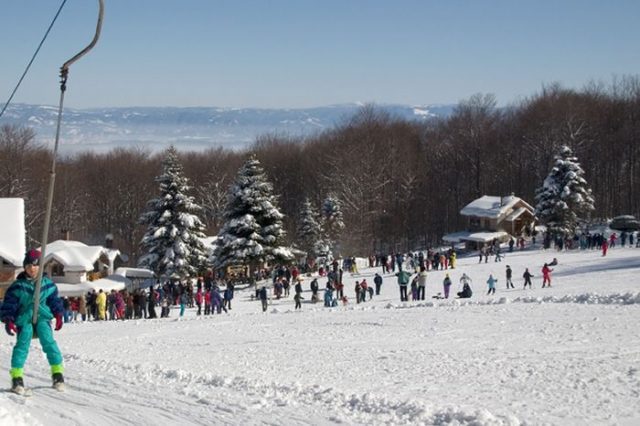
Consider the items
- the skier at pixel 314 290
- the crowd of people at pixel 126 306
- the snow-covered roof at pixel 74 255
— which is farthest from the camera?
the snow-covered roof at pixel 74 255

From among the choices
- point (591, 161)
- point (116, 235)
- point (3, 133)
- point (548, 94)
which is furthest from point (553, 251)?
point (3, 133)

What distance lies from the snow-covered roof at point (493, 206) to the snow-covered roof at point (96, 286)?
30.2 meters

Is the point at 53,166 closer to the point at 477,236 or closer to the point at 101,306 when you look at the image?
the point at 101,306

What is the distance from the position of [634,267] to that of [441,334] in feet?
67.6

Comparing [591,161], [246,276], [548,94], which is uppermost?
[548,94]

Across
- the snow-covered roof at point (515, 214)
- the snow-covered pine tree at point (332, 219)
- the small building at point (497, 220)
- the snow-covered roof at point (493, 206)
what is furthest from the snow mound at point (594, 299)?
the snow-covered pine tree at point (332, 219)

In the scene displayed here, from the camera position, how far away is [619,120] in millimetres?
81438

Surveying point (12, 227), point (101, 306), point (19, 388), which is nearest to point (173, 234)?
point (12, 227)

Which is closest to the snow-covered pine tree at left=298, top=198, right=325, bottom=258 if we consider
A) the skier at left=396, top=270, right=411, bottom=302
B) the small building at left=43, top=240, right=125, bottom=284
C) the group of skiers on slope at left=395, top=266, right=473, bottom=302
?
the small building at left=43, top=240, right=125, bottom=284

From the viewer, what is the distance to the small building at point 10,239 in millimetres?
42594

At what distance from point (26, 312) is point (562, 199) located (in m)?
48.4

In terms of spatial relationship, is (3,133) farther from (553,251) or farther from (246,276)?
(553,251)

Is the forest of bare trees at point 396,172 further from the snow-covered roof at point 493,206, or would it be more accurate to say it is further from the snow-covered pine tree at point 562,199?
the snow-covered pine tree at point 562,199

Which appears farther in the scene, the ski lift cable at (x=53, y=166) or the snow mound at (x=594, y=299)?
the snow mound at (x=594, y=299)
